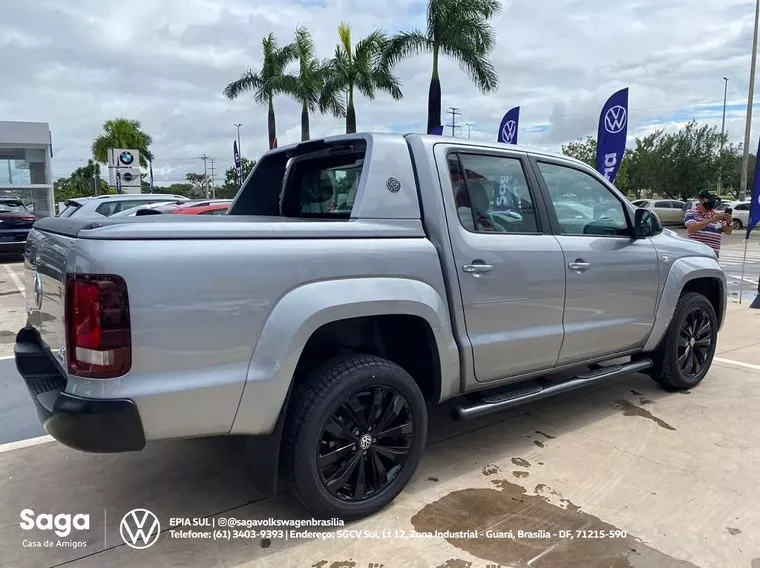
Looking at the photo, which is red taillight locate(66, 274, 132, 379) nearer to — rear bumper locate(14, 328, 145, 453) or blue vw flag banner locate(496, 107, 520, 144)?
rear bumper locate(14, 328, 145, 453)

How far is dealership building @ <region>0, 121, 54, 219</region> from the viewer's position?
24.7 m

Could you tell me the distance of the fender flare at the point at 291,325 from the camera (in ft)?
8.32

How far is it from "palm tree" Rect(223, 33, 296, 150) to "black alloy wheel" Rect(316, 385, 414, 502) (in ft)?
86.2

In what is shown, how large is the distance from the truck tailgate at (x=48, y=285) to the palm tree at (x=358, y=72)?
2096 centimetres

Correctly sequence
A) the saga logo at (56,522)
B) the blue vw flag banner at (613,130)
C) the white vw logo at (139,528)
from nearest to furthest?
the white vw logo at (139,528), the saga logo at (56,522), the blue vw flag banner at (613,130)

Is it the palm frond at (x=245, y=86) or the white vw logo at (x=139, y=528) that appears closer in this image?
the white vw logo at (x=139, y=528)

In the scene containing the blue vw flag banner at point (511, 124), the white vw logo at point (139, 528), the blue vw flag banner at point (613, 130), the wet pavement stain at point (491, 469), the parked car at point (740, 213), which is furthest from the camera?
the parked car at point (740, 213)

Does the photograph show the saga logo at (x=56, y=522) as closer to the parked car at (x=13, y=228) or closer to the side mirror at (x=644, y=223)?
the side mirror at (x=644, y=223)

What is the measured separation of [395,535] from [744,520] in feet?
5.70

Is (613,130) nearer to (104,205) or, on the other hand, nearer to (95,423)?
(104,205)

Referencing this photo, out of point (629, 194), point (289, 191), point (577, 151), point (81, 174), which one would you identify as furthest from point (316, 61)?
point (81, 174)

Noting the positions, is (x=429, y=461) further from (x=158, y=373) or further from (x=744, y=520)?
(x=158, y=373)

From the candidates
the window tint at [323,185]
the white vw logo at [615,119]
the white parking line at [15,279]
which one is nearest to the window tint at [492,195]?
the window tint at [323,185]

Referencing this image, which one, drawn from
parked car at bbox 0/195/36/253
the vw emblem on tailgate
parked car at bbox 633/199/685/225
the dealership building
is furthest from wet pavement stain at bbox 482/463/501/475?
parked car at bbox 633/199/685/225
